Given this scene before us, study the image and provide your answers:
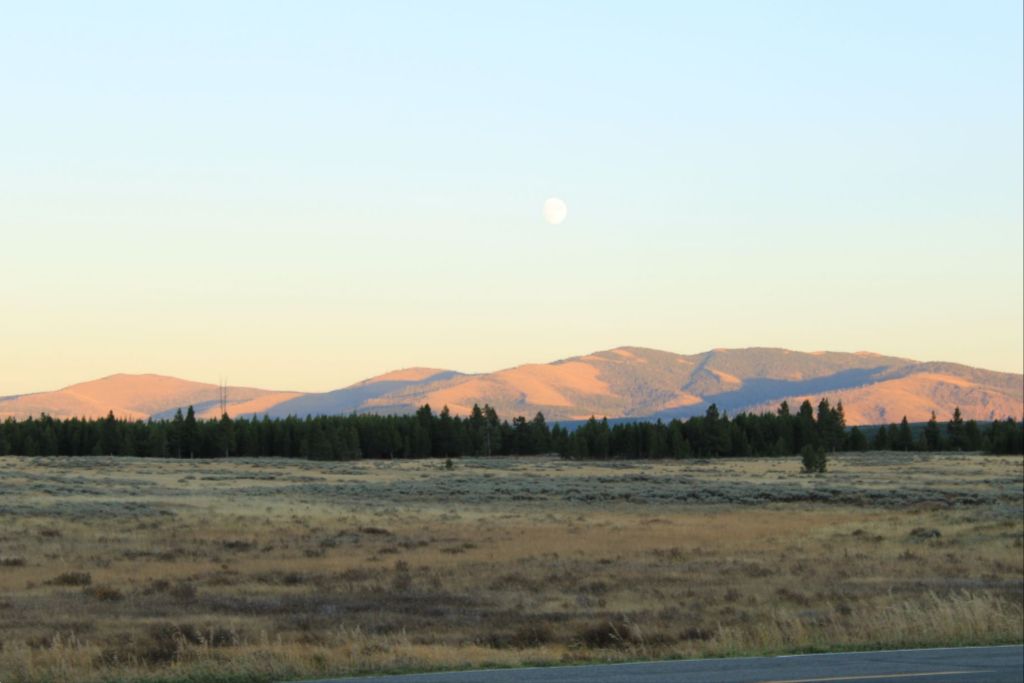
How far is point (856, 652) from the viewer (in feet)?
60.4

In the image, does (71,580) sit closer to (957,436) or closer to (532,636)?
(532,636)

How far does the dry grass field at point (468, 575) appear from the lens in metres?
19.0

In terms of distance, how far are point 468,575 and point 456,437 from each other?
12346 centimetres

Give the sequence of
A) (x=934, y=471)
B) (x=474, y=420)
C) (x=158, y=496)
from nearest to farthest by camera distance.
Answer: (x=158, y=496) < (x=934, y=471) < (x=474, y=420)

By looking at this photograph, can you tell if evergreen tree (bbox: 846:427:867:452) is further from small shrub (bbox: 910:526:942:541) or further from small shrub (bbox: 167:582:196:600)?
small shrub (bbox: 167:582:196:600)

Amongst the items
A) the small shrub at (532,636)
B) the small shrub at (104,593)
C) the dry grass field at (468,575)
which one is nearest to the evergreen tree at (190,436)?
the dry grass field at (468,575)

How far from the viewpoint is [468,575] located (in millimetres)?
31875

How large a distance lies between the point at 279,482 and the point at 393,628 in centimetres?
6148

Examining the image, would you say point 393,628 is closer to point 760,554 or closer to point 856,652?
point 856,652

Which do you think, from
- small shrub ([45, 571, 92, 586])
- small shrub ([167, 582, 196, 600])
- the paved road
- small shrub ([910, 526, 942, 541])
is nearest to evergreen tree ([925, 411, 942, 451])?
small shrub ([910, 526, 942, 541])

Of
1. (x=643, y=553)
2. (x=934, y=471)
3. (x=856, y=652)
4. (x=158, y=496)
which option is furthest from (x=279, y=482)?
(x=856, y=652)

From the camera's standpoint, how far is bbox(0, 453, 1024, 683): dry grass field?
19.0 meters

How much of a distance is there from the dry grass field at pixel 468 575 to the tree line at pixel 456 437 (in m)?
70.2

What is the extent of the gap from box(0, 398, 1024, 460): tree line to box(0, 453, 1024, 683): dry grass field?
7017cm
